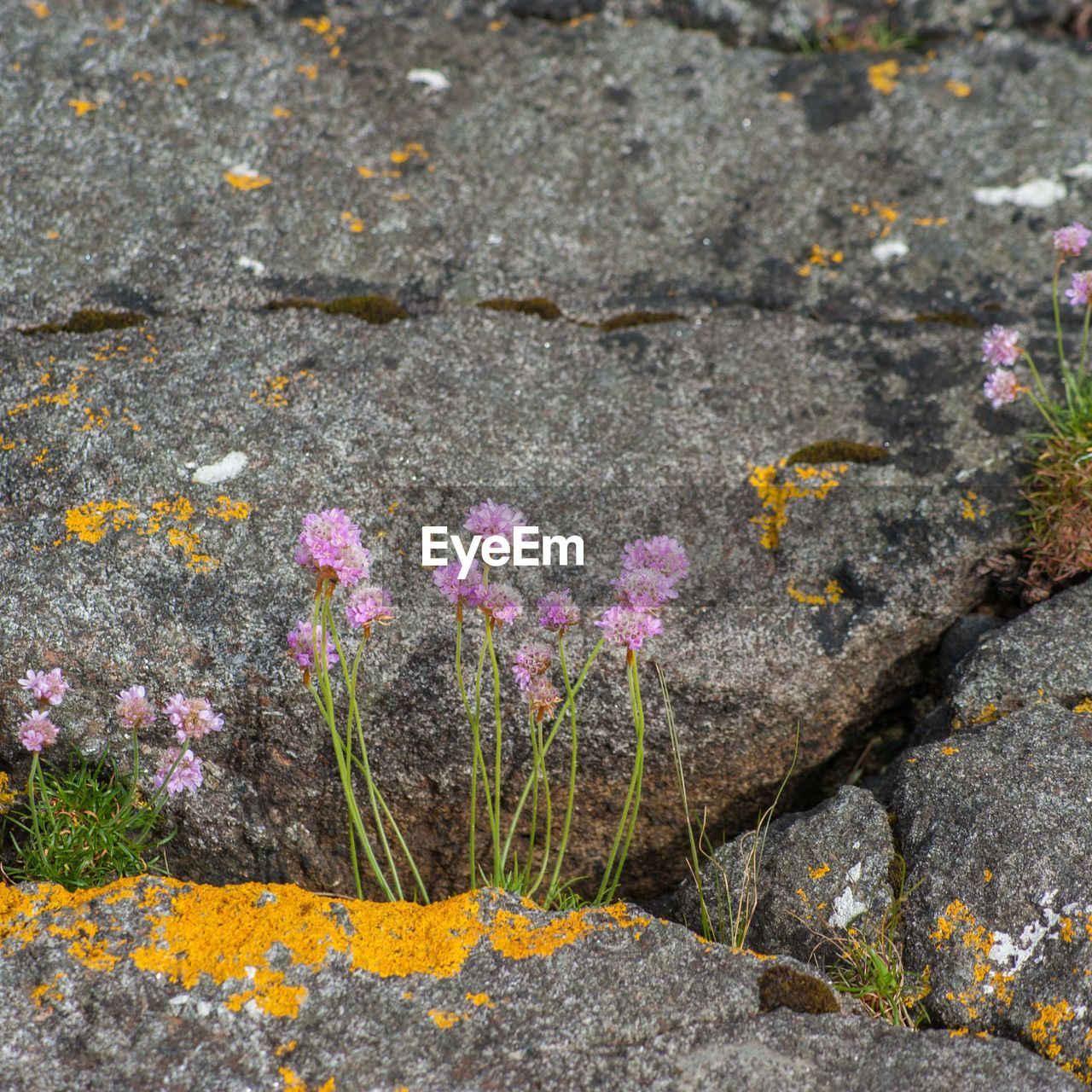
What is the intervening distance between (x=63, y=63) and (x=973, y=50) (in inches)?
181

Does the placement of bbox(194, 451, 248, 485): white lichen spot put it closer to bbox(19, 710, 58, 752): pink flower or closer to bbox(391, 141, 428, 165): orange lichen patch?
bbox(19, 710, 58, 752): pink flower

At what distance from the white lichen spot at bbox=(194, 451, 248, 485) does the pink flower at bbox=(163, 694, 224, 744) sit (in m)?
0.89

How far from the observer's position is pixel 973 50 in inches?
218

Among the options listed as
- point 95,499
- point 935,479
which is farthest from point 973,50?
point 95,499

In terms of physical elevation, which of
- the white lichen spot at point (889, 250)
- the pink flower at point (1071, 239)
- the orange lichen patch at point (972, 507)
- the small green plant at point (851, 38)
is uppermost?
the small green plant at point (851, 38)

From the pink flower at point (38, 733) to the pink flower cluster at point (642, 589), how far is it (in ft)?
5.66

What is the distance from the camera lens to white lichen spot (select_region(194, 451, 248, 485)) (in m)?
3.77

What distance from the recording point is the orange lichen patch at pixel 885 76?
17.6 feet

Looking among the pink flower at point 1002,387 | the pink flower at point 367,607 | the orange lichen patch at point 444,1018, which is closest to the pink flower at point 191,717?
the pink flower at point 367,607

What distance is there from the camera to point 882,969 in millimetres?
2822

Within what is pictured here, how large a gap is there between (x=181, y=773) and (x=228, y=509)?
93cm

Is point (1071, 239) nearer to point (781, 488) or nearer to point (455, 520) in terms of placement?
point (781, 488)

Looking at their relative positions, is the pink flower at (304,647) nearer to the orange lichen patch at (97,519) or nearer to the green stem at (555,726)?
the green stem at (555,726)

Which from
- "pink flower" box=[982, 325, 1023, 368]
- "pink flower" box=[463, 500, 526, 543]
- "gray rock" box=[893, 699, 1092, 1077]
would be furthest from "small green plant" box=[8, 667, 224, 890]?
"pink flower" box=[982, 325, 1023, 368]
